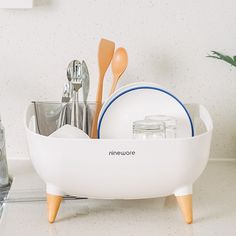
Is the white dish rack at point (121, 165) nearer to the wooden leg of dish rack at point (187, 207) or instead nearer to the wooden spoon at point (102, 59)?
the wooden leg of dish rack at point (187, 207)

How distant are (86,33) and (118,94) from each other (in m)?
0.28

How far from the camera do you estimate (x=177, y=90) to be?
1.29m

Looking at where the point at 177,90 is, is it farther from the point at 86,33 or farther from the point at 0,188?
the point at 0,188

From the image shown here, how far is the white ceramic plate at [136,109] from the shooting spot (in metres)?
1.04

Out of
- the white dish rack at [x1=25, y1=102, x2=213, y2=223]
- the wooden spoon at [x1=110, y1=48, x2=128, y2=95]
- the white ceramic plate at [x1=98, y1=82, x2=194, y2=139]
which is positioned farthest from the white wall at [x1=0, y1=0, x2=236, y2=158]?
the white dish rack at [x1=25, y1=102, x2=213, y2=223]

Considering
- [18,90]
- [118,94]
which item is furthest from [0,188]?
[118,94]

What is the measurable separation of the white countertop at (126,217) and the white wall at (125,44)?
0.27 meters

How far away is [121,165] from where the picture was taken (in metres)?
0.90

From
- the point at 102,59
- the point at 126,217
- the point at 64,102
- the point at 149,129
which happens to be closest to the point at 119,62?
the point at 102,59

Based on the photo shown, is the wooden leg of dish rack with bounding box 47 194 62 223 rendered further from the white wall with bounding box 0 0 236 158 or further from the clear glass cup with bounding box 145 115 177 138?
the white wall with bounding box 0 0 236 158

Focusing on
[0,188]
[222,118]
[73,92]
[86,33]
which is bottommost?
[0,188]

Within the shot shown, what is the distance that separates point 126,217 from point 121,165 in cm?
14

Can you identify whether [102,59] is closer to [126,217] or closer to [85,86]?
[85,86]

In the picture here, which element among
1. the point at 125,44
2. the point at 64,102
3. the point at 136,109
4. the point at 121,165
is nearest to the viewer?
the point at 121,165
